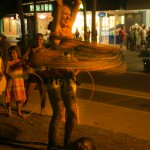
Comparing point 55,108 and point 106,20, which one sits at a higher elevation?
point 106,20

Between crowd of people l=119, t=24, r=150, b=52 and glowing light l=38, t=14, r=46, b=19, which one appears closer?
crowd of people l=119, t=24, r=150, b=52

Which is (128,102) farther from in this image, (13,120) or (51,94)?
(51,94)

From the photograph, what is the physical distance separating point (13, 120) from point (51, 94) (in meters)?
2.71

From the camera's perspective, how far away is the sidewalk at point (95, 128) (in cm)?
600

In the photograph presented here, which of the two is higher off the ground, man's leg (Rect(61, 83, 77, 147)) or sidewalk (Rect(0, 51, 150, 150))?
man's leg (Rect(61, 83, 77, 147))

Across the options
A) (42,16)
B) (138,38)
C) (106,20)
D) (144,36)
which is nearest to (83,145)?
(138,38)

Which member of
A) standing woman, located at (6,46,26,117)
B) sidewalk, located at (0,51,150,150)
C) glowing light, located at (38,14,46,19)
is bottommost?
sidewalk, located at (0,51,150,150)

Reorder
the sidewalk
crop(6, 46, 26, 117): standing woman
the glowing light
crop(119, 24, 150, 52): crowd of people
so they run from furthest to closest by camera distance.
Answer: the glowing light
crop(119, 24, 150, 52): crowd of people
crop(6, 46, 26, 117): standing woman
the sidewalk

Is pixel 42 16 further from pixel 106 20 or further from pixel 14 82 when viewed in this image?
pixel 14 82

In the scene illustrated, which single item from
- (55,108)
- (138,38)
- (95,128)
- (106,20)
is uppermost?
(106,20)

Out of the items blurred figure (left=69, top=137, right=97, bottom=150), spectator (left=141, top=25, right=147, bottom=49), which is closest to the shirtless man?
blurred figure (left=69, top=137, right=97, bottom=150)

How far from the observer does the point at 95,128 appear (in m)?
7.04

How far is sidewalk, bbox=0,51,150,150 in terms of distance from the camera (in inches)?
236

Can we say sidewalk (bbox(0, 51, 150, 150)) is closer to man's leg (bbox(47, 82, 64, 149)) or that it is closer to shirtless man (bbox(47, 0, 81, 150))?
man's leg (bbox(47, 82, 64, 149))
